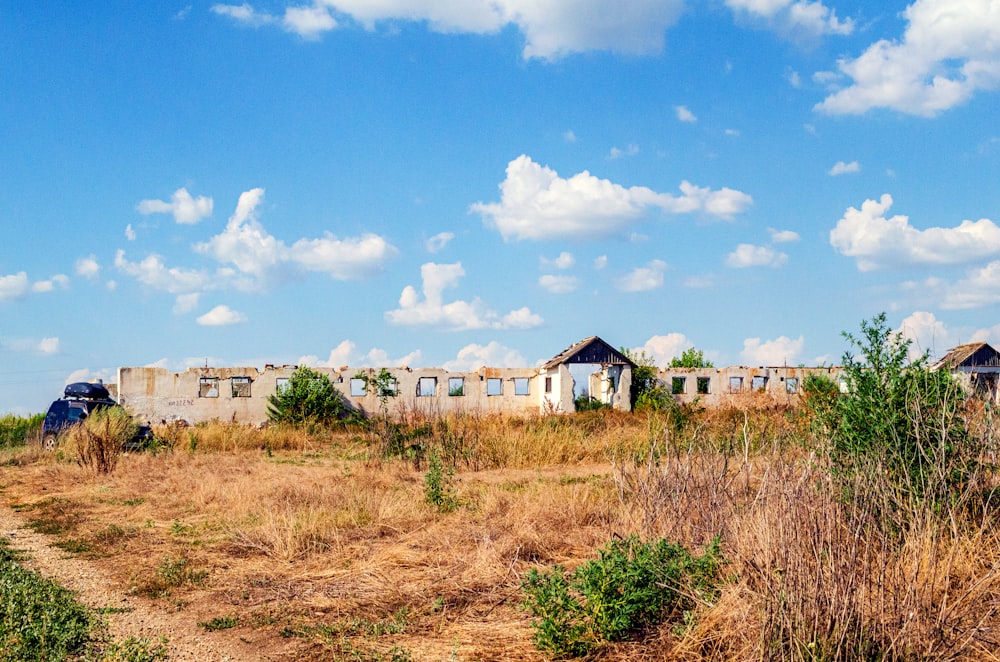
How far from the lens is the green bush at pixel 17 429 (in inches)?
916

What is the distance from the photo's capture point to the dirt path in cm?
552

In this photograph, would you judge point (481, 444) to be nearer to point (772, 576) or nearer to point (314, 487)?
point (314, 487)

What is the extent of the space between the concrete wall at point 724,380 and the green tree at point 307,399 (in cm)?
1491

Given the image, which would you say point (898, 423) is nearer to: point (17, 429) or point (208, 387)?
point (17, 429)

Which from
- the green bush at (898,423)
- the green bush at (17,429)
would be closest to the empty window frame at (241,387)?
the green bush at (17,429)

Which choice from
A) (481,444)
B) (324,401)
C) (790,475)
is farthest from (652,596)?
(324,401)

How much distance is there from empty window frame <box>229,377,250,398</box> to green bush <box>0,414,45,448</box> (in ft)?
22.6

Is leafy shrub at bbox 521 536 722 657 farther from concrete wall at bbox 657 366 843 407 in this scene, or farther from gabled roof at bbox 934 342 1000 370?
gabled roof at bbox 934 342 1000 370

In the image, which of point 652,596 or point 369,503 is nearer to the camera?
point 652,596

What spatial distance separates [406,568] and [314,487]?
447cm

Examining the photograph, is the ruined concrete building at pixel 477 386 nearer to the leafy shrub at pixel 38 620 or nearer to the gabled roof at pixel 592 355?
the gabled roof at pixel 592 355

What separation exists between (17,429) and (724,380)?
2917cm

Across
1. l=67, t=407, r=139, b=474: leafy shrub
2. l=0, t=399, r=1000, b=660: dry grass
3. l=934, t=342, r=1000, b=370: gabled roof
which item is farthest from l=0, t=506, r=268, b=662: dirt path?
l=934, t=342, r=1000, b=370: gabled roof

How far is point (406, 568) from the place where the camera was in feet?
24.1
